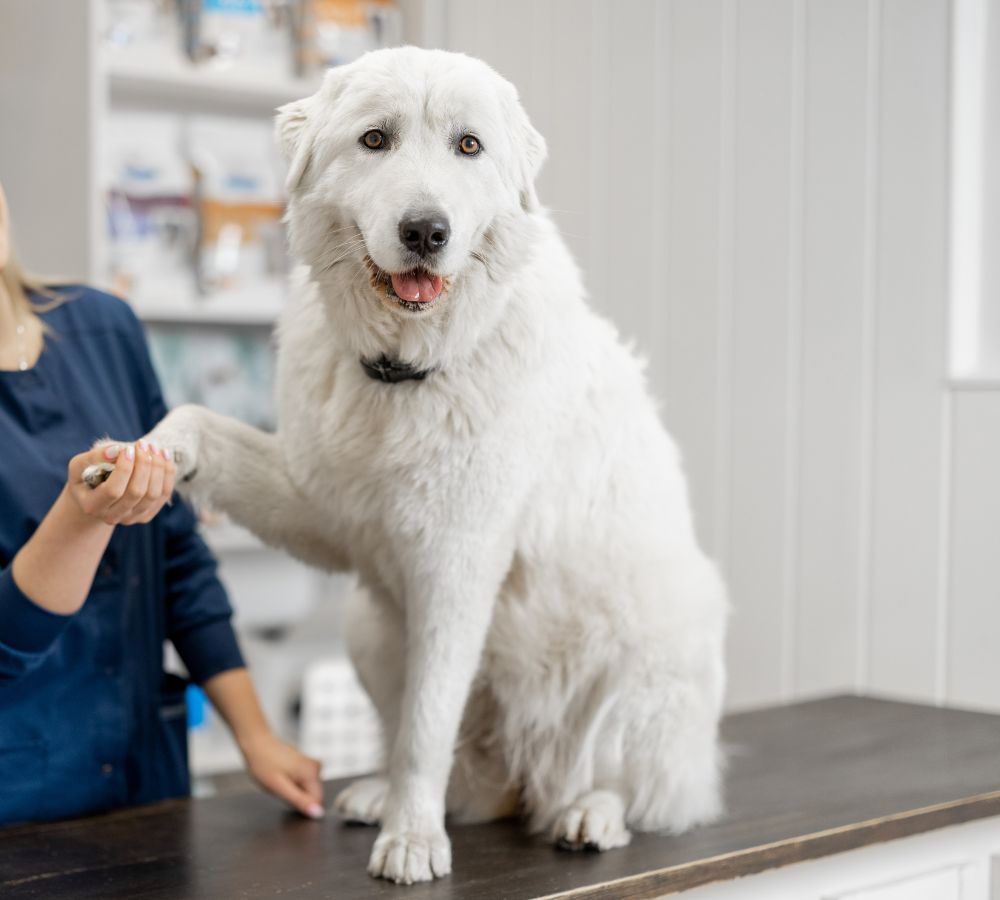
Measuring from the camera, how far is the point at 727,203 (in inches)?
84.5

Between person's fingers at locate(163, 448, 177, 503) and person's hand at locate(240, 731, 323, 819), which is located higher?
person's fingers at locate(163, 448, 177, 503)

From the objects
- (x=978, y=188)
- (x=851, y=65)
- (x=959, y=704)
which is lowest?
(x=959, y=704)

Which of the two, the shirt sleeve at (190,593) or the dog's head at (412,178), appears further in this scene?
the shirt sleeve at (190,593)

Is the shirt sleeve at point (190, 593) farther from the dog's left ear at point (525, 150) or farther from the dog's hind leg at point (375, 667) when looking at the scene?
the dog's left ear at point (525, 150)

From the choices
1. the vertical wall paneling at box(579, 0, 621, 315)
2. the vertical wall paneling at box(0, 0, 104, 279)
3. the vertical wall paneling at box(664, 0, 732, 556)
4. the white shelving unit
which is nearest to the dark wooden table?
the vertical wall paneling at box(664, 0, 732, 556)

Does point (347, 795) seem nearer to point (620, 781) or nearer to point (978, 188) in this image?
point (620, 781)

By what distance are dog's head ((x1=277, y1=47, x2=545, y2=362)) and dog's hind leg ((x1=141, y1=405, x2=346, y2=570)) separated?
8.7 inches

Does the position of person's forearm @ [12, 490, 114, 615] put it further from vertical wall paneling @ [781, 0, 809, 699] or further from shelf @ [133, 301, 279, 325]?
shelf @ [133, 301, 279, 325]

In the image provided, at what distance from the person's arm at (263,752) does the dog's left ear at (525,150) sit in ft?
2.30

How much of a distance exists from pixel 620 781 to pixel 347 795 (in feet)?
1.00

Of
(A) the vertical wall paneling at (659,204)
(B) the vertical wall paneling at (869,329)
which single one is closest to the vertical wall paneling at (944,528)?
(B) the vertical wall paneling at (869,329)

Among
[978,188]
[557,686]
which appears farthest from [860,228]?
[557,686]

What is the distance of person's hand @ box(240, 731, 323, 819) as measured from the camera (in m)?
1.38

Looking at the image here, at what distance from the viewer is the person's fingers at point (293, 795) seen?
4.52ft
